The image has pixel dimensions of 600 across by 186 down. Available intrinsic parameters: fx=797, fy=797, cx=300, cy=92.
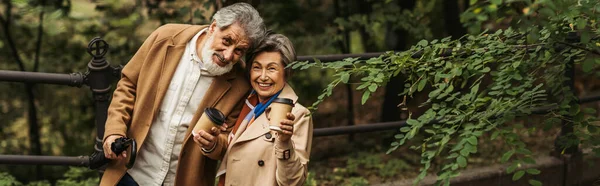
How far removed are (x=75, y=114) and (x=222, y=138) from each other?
15.3 ft

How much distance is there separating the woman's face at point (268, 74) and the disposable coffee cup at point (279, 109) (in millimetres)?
99

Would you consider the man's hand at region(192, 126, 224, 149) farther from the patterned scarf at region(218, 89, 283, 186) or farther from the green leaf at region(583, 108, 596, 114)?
the green leaf at region(583, 108, 596, 114)

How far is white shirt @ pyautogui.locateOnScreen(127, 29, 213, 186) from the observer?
335cm

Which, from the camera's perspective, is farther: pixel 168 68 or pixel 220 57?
pixel 168 68

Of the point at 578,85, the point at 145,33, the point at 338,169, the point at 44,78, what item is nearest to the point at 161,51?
the point at 44,78

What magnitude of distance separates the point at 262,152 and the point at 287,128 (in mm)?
327

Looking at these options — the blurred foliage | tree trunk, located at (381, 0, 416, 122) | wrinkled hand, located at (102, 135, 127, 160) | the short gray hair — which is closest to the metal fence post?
wrinkled hand, located at (102, 135, 127, 160)

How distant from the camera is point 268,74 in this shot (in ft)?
10.4

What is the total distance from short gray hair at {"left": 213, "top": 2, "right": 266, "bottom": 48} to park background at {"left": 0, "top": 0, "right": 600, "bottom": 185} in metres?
2.53

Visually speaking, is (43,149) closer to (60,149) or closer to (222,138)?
(60,149)

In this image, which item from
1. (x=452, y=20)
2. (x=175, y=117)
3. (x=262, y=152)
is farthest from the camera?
(x=452, y=20)

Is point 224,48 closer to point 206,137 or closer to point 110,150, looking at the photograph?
point 206,137

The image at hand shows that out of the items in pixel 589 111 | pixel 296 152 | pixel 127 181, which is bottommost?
pixel 127 181

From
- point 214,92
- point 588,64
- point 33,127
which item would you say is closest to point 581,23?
point 588,64
